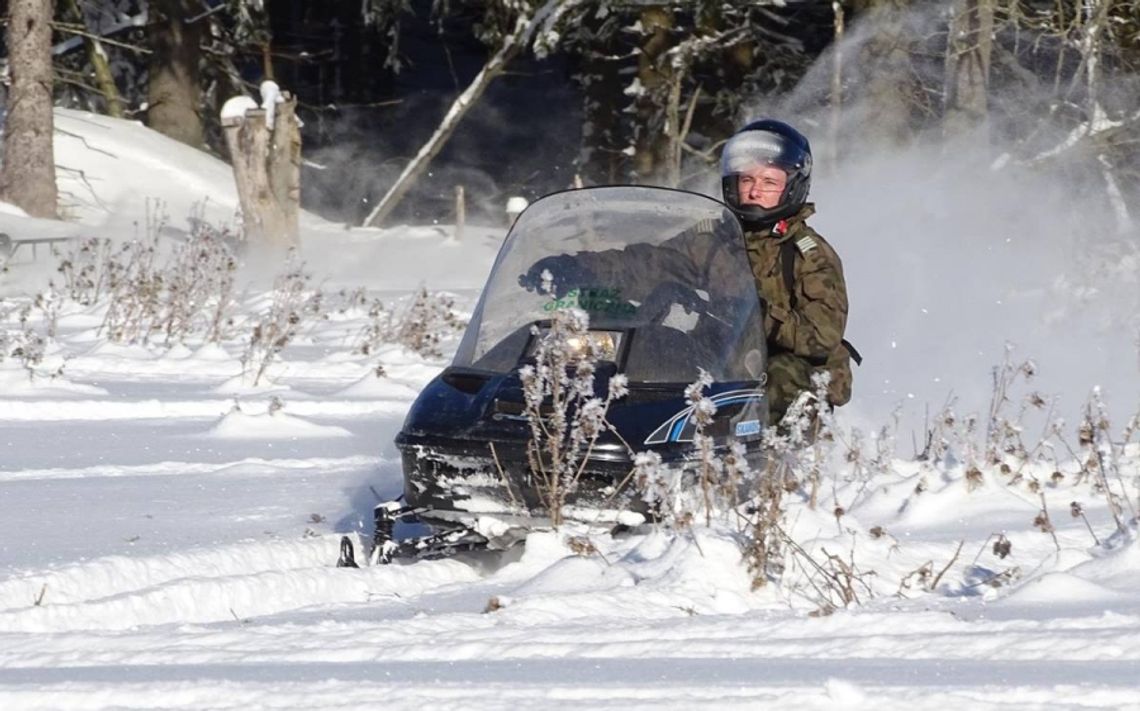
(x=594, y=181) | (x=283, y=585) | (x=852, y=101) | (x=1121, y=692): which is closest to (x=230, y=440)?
(x=283, y=585)

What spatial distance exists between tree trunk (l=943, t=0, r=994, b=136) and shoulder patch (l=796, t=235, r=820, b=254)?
1047 centimetres

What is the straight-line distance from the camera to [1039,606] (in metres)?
4.80

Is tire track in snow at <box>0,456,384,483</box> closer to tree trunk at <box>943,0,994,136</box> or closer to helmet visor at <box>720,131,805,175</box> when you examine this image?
helmet visor at <box>720,131,805,175</box>

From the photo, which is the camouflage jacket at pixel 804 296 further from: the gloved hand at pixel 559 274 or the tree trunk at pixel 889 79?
the tree trunk at pixel 889 79

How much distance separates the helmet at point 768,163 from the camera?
717 centimetres

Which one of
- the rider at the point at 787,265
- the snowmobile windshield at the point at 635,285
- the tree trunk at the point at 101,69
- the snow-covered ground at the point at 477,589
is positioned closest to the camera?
the snow-covered ground at the point at 477,589

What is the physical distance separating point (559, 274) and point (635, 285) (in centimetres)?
28

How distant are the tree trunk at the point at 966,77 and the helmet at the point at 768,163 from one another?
10214 millimetres

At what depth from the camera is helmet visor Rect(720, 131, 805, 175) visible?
7188 millimetres

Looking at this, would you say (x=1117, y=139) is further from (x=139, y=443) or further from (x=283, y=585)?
(x=283, y=585)

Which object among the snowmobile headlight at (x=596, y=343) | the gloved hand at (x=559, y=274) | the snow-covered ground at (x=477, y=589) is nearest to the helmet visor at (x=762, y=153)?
the gloved hand at (x=559, y=274)

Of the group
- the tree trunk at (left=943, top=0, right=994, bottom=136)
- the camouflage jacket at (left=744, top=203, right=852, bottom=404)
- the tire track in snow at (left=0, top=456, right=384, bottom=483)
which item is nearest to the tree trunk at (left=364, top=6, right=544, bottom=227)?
the tree trunk at (left=943, top=0, right=994, bottom=136)

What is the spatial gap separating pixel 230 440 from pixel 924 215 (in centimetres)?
968

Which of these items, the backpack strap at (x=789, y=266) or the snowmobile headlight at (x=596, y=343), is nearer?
the snowmobile headlight at (x=596, y=343)
